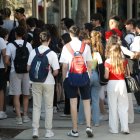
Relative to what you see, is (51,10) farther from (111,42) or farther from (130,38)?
(111,42)

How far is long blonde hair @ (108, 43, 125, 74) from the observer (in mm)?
9102

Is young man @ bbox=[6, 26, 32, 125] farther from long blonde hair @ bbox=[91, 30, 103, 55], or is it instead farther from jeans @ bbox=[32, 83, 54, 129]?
long blonde hair @ bbox=[91, 30, 103, 55]

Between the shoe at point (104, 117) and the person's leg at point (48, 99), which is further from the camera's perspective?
the shoe at point (104, 117)

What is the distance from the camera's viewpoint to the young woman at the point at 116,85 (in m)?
9.12

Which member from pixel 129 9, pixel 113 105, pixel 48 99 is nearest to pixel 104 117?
pixel 113 105

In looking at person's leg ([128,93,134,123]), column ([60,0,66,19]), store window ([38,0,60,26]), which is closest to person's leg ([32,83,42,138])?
person's leg ([128,93,134,123])

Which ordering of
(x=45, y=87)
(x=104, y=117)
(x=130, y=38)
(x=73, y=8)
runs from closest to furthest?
(x=45, y=87)
(x=104, y=117)
(x=130, y=38)
(x=73, y=8)

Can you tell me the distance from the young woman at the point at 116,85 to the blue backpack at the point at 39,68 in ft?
3.54

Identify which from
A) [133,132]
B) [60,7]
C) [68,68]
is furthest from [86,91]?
[60,7]

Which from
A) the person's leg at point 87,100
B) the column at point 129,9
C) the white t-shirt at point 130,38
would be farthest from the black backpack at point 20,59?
the column at point 129,9

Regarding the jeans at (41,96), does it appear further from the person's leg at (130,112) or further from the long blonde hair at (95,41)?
the person's leg at (130,112)

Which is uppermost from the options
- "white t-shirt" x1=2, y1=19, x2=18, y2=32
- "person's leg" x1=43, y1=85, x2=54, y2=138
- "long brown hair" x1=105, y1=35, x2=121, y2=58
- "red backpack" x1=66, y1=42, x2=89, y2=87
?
"white t-shirt" x1=2, y1=19, x2=18, y2=32

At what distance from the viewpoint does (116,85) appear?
30.1 feet

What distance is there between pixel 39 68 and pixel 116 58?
1334mm
